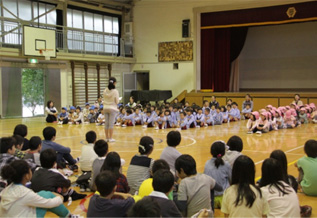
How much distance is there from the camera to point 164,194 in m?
3.03

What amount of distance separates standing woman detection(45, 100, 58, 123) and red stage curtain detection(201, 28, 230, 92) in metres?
8.05

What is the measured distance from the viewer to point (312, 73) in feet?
64.1

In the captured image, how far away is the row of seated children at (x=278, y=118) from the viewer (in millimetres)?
11102

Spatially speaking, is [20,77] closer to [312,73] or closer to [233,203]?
[312,73]

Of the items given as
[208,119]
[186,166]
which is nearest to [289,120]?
[208,119]

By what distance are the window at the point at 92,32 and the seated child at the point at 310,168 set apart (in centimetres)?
1471

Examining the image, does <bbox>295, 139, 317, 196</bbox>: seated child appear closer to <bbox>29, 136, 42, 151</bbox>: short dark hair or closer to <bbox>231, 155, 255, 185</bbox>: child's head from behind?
<bbox>231, 155, 255, 185</bbox>: child's head from behind

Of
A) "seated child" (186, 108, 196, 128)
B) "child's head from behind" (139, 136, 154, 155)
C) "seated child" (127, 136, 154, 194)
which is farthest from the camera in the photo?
"seated child" (186, 108, 196, 128)

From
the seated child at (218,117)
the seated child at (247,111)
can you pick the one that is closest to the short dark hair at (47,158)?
the seated child at (218,117)

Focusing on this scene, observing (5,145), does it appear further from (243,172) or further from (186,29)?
(186,29)

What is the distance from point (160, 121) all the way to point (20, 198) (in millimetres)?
9489

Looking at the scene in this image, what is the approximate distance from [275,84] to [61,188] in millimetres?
17961

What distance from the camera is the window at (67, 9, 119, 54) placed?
733 inches

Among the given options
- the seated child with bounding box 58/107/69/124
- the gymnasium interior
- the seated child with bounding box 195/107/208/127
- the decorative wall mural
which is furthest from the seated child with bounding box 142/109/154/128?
the decorative wall mural
